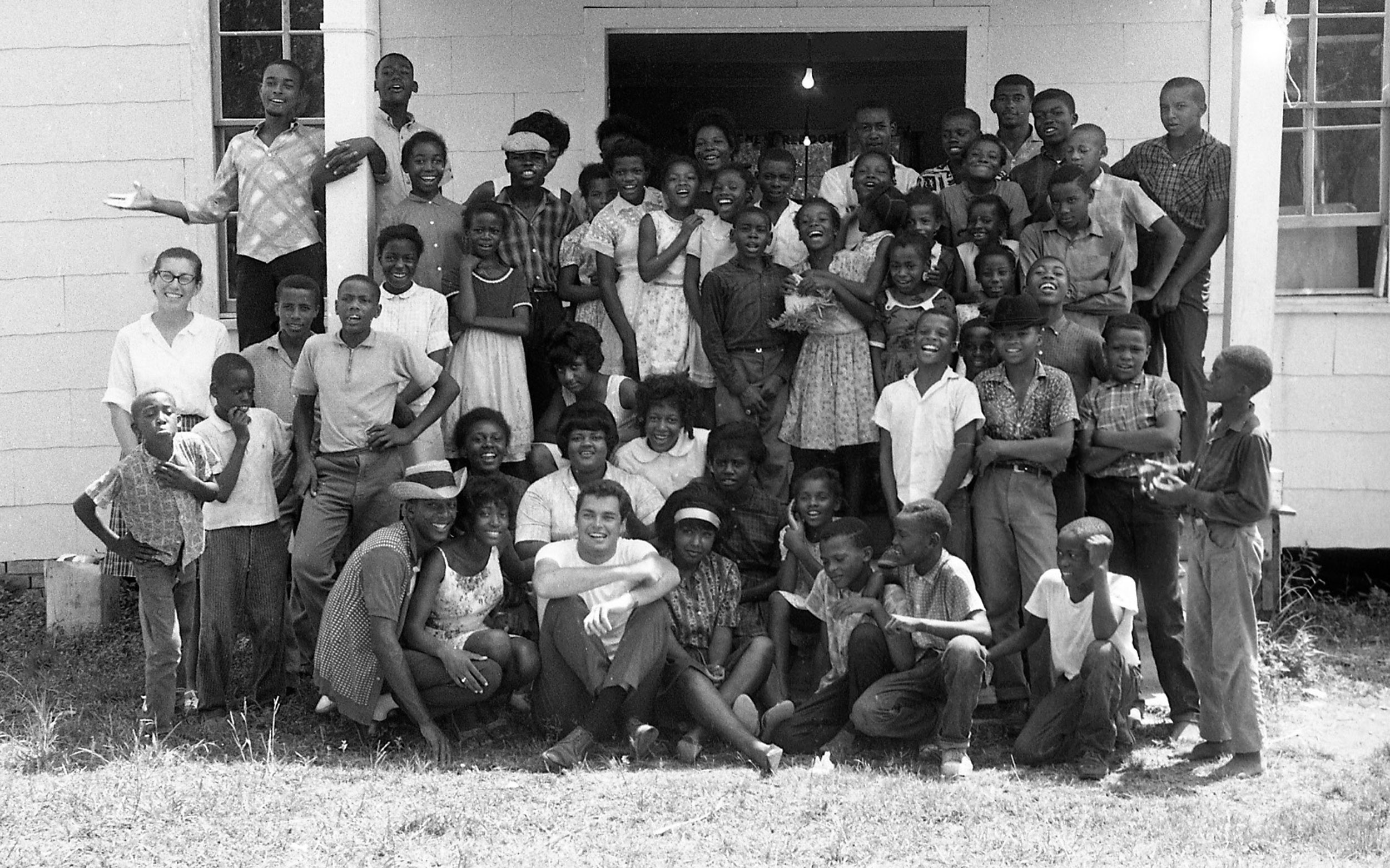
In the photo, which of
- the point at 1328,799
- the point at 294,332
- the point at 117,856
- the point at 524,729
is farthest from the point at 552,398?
the point at 1328,799

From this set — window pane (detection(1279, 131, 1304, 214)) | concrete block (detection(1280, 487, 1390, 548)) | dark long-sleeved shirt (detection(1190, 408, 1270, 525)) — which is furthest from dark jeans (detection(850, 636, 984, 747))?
window pane (detection(1279, 131, 1304, 214))

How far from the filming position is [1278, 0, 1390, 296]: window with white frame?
8.30 m

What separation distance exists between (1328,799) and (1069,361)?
6.77 ft

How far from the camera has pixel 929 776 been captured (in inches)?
217

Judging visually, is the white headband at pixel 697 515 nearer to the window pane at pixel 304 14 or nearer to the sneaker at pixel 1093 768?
the sneaker at pixel 1093 768

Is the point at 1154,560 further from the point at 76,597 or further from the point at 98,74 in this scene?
the point at 98,74

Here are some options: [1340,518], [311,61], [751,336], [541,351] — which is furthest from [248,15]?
[1340,518]

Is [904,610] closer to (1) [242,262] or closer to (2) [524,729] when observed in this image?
(2) [524,729]

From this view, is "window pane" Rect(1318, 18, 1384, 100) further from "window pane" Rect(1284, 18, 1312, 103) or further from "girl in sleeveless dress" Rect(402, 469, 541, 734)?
"girl in sleeveless dress" Rect(402, 469, 541, 734)

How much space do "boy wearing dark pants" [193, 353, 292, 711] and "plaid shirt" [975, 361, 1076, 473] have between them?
9.48 feet

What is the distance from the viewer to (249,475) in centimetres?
629

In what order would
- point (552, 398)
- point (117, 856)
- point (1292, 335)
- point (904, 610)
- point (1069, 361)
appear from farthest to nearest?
point (1292, 335) → point (552, 398) → point (1069, 361) → point (904, 610) → point (117, 856)

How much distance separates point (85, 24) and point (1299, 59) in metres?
6.38

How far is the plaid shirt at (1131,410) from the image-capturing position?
627cm
